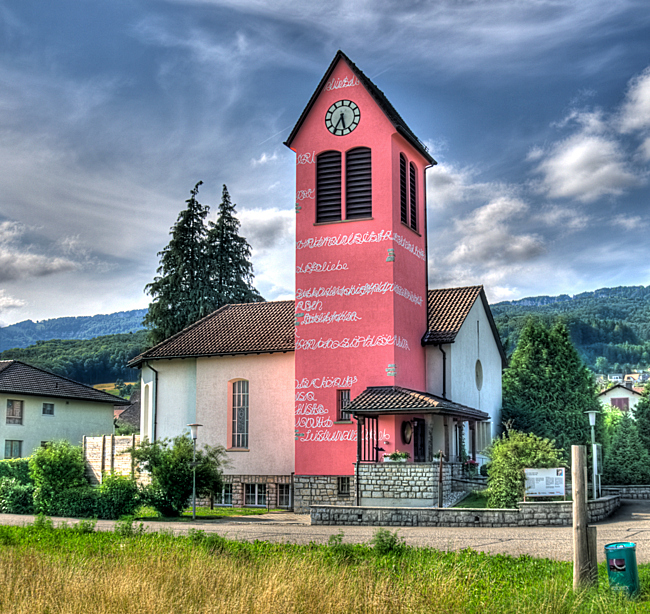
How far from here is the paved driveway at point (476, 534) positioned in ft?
49.2

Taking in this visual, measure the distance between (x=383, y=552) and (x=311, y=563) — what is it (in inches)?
77.1

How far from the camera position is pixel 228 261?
53.6 meters

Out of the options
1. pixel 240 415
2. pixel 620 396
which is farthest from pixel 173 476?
pixel 620 396

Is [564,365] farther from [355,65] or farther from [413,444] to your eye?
[355,65]

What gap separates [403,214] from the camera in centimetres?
2766

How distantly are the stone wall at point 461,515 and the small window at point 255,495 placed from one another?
9.54m

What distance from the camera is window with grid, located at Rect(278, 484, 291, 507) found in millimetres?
29212

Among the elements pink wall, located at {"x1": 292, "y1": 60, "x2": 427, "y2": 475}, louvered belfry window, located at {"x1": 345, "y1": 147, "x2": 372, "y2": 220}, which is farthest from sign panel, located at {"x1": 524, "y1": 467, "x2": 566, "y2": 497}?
louvered belfry window, located at {"x1": 345, "y1": 147, "x2": 372, "y2": 220}

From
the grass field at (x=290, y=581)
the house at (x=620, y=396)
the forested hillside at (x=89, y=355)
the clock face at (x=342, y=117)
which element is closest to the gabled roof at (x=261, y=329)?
the clock face at (x=342, y=117)

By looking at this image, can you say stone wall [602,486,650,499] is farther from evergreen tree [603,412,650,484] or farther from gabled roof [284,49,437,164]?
gabled roof [284,49,437,164]

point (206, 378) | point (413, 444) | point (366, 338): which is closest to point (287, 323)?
point (206, 378)

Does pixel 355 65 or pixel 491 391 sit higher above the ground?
pixel 355 65

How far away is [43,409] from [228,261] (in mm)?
15542

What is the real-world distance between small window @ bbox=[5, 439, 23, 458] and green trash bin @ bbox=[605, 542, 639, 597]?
4173cm
